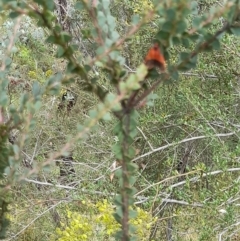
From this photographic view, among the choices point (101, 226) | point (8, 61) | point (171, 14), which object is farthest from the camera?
point (101, 226)

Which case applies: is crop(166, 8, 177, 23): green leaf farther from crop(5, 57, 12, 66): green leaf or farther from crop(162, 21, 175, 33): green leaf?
crop(5, 57, 12, 66): green leaf

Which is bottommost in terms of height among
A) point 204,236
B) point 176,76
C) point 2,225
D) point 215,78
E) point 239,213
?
point 239,213

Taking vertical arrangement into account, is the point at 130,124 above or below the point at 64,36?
below

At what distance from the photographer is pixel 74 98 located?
3.94 metres

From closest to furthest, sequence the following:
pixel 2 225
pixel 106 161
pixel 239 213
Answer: pixel 2 225
pixel 239 213
pixel 106 161

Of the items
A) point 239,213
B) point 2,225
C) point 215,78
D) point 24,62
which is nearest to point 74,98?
point 24,62

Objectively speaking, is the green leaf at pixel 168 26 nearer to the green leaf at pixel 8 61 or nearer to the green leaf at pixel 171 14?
the green leaf at pixel 171 14

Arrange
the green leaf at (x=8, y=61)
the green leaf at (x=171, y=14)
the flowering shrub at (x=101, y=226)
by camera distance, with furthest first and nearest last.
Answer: the flowering shrub at (x=101, y=226) < the green leaf at (x=8, y=61) < the green leaf at (x=171, y=14)

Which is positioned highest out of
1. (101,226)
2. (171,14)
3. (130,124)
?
(171,14)

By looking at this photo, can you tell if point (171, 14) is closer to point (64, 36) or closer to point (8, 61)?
point (64, 36)

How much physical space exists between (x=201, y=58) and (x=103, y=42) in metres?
2.09

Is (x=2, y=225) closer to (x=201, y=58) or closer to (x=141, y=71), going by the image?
(x=141, y=71)

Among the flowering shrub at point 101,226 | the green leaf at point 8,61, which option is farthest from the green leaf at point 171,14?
the flowering shrub at point 101,226

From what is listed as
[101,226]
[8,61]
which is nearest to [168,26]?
[8,61]
